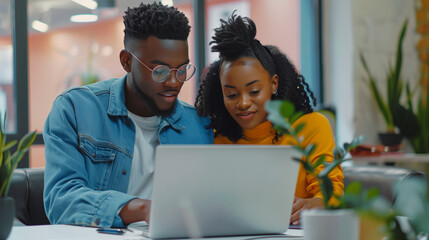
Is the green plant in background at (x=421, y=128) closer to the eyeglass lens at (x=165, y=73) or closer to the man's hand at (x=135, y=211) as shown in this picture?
the eyeglass lens at (x=165, y=73)

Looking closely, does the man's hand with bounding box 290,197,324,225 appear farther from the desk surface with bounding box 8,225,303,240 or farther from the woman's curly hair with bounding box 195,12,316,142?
the woman's curly hair with bounding box 195,12,316,142

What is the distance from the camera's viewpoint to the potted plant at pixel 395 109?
Result: 3.78m

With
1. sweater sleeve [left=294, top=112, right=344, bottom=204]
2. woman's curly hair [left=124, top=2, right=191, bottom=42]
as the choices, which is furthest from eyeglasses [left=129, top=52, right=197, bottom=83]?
sweater sleeve [left=294, top=112, right=344, bottom=204]

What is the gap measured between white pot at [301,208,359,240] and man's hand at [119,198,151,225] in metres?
0.47

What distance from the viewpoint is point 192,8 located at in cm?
373

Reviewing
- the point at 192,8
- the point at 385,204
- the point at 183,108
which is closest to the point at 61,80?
the point at 192,8

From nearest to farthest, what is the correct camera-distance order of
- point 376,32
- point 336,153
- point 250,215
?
point 336,153 → point 250,215 → point 376,32

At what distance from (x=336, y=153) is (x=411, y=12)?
3.70 m

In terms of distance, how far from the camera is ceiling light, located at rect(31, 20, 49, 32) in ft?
11.2

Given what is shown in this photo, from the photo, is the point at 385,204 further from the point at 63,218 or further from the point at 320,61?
the point at 320,61

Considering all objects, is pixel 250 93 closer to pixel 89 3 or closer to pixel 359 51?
pixel 89 3

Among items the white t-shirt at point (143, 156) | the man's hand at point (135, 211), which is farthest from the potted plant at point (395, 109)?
the man's hand at point (135, 211)

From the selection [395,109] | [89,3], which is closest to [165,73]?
[89,3]

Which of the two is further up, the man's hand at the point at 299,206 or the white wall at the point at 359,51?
the white wall at the point at 359,51
